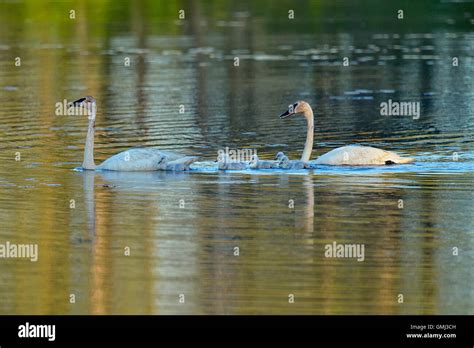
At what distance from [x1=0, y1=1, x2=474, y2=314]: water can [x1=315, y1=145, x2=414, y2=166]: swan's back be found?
16cm

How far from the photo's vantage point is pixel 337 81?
33.0 m

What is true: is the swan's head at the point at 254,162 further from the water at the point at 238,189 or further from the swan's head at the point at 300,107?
the swan's head at the point at 300,107

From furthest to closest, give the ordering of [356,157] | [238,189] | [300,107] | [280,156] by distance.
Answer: [300,107] < [280,156] < [356,157] < [238,189]

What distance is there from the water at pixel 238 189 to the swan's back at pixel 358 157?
16cm

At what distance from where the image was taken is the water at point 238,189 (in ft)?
45.8

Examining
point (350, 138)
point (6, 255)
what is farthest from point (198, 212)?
point (350, 138)

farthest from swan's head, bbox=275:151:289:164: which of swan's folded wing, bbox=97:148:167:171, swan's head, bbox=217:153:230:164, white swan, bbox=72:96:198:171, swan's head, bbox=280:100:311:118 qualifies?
swan's folded wing, bbox=97:148:167:171

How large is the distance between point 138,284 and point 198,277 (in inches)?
24.5

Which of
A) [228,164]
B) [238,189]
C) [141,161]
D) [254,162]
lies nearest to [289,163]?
[254,162]

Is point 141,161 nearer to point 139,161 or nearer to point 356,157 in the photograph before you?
point 139,161

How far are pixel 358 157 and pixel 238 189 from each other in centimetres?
247

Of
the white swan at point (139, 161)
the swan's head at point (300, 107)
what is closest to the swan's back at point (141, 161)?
the white swan at point (139, 161)

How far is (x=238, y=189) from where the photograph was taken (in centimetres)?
1927

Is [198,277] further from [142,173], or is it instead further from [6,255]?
[142,173]
